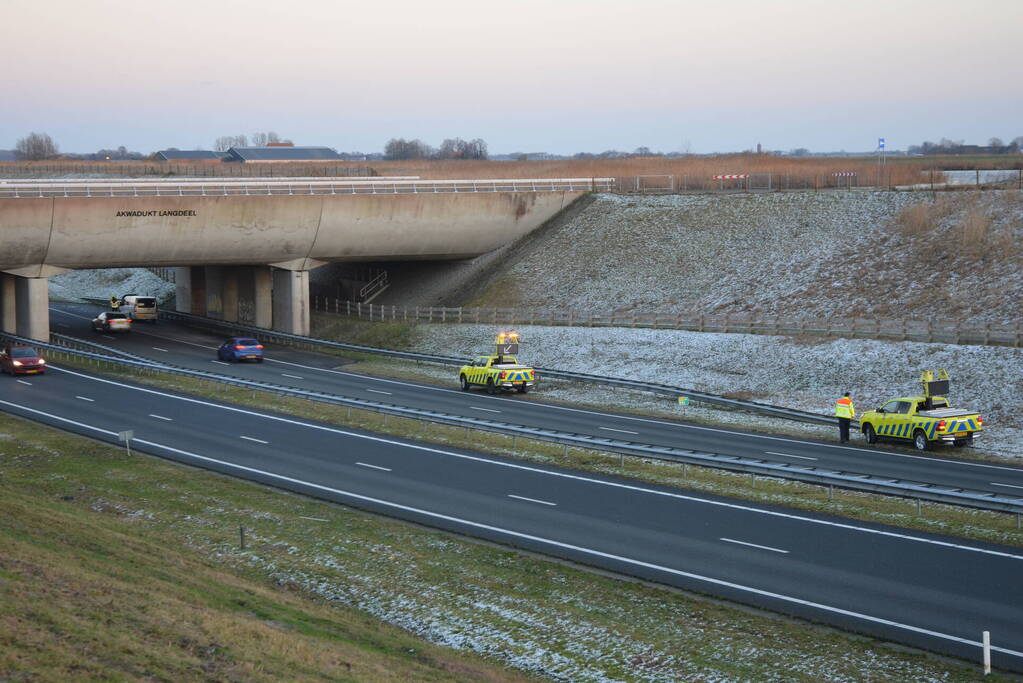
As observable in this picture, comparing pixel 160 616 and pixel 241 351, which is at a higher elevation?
pixel 160 616

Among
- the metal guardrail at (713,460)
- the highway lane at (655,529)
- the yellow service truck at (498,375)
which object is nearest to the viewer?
the highway lane at (655,529)

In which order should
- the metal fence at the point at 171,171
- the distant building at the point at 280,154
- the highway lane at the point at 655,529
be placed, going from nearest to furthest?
1. the highway lane at the point at 655,529
2. the metal fence at the point at 171,171
3. the distant building at the point at 280,154

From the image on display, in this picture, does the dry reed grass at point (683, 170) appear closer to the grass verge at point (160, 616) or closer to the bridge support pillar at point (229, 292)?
the bridge support pillar at point (229, 292)

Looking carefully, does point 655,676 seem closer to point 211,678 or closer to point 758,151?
point 211,678

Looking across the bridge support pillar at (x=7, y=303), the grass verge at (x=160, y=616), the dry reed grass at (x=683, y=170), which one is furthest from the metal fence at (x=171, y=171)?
the grass verge at (x=160, y=616)

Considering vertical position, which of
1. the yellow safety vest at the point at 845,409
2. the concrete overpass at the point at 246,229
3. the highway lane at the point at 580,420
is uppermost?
the concrete overpass at the point at 246,229

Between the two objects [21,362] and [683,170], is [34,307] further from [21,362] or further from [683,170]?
[683,170]

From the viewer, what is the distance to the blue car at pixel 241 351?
173 feet

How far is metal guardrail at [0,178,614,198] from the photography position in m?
56.5

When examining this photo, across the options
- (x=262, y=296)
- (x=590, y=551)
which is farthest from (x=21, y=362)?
(x=590, y=551)

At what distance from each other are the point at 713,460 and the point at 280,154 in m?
139

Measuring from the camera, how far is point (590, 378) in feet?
151

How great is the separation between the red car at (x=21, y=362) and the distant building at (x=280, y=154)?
10008cm

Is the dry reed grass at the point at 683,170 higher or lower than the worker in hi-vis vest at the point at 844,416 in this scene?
higher
